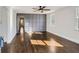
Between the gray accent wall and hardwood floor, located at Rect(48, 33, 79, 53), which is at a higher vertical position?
the gray accent wall

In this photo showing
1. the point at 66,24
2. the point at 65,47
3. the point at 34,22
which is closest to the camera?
the point at 65,47

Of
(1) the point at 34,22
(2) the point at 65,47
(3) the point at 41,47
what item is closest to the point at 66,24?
(2) the point at 65,47

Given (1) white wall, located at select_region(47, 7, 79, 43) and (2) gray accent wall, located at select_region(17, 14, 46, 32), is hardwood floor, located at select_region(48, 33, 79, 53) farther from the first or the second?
(2) gray accent wall, located at select_region(17, 14, 46, 32)

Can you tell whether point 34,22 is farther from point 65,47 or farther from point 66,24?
point 65,47

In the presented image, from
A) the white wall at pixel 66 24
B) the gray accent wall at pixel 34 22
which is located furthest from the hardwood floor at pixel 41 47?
the gray accent wall at pixel 34 22


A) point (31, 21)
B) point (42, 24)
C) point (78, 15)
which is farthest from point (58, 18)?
point (31, 21)

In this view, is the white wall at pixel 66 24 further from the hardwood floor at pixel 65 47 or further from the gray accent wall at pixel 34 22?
the gray accent wall at pixel 34 22

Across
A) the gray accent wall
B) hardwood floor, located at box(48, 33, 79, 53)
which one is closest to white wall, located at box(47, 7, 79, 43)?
hardwood floor, located at box(48, 33, 79, 53)

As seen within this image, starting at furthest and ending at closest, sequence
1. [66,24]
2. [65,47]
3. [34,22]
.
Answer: [34,22], [66,24], [65,47]

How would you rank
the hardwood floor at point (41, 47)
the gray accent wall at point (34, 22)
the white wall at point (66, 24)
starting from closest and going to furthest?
the hardwood floor at point (41, 47), the white wall at point (66, 24), the gray accent wall at point (34, 22)

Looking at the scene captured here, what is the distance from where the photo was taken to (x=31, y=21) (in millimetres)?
10391

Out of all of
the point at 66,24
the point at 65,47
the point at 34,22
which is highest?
the point at 34,22

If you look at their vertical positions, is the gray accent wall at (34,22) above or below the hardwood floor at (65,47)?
above
